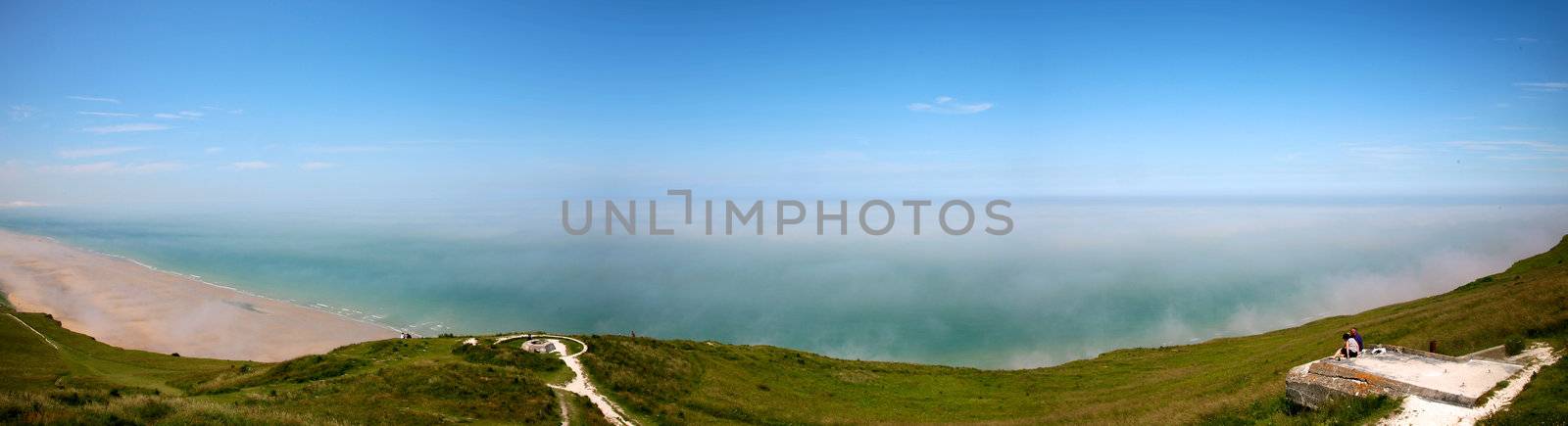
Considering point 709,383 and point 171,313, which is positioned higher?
point 709,383

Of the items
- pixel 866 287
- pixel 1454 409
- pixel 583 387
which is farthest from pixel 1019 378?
pixel 866 287

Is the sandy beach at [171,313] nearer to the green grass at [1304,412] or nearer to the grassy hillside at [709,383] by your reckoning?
the grassy hillside at [709,383]

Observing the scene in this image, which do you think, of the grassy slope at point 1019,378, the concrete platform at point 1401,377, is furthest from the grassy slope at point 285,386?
the concrete platform at point 1401,377

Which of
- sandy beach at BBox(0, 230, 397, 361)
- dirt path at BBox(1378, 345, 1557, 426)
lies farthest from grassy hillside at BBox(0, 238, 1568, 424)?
sandy beach at BBox(0, 230, 397, 361)

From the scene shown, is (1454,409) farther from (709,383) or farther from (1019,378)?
(709,383)

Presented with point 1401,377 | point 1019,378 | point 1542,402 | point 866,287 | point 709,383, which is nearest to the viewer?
point 1542,402

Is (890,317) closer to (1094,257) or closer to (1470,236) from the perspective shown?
(1094,257)

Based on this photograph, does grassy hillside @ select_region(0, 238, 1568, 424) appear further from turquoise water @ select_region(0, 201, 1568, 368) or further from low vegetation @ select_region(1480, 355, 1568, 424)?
turquoise water @ select_region(0, 201, 1568, 368)
